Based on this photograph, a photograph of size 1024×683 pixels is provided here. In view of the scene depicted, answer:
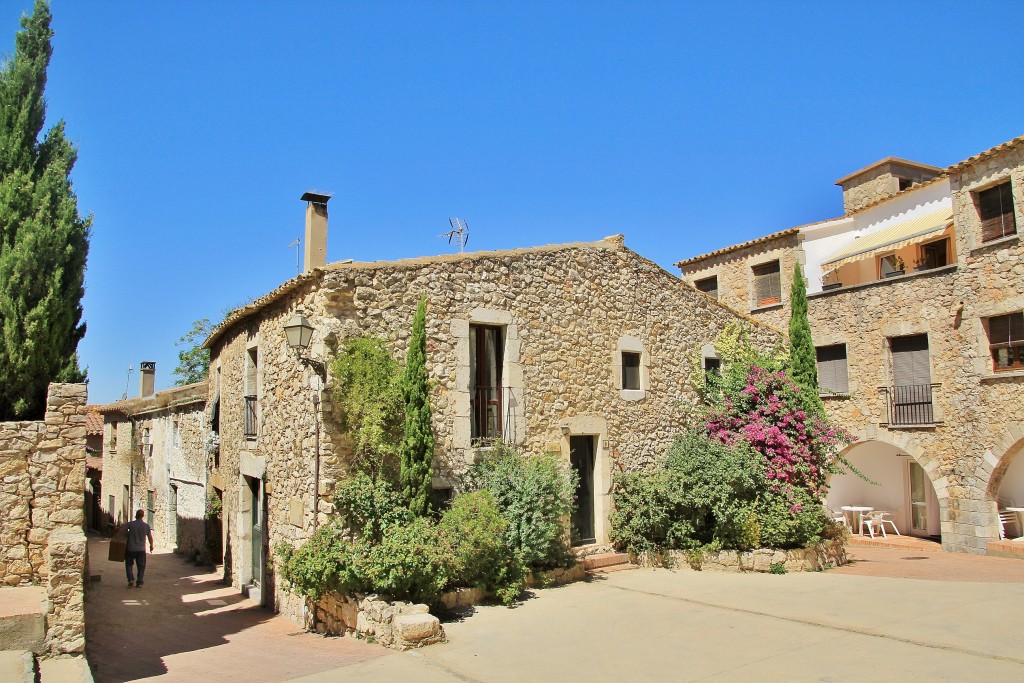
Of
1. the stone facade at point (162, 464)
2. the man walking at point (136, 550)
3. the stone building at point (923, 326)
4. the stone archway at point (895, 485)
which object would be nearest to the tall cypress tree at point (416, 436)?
the man walking at point (136, 550)

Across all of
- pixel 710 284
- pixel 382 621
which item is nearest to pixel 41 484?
pixel 382 621

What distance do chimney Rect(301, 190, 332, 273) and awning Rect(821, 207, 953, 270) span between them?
13.1 meters

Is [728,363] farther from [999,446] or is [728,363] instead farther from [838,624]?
[838,624]

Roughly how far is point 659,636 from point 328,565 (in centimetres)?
402

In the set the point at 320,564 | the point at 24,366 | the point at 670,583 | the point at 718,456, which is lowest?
the point at 670,583

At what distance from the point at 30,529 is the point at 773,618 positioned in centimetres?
925

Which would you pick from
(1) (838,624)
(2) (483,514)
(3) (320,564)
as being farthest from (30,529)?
(1) (838,624)

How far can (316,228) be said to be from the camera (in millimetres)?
11672

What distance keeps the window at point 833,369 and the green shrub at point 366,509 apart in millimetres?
12555

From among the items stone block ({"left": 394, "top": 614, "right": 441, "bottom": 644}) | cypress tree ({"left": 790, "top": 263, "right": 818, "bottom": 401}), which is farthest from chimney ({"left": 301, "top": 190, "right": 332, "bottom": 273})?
cypress tree ({"left": 790, "top": 263, "right": 818, "bottom": 401})

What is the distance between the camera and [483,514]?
955 cm

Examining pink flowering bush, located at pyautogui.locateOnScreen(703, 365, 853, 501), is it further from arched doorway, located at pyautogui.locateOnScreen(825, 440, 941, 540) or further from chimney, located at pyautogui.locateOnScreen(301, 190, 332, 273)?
chimney, located at pyautogui.locateOnScreen(301, 190, 332, 273)

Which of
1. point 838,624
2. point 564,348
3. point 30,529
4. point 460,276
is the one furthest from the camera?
point 564,348

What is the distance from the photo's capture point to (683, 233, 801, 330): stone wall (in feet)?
63.9
